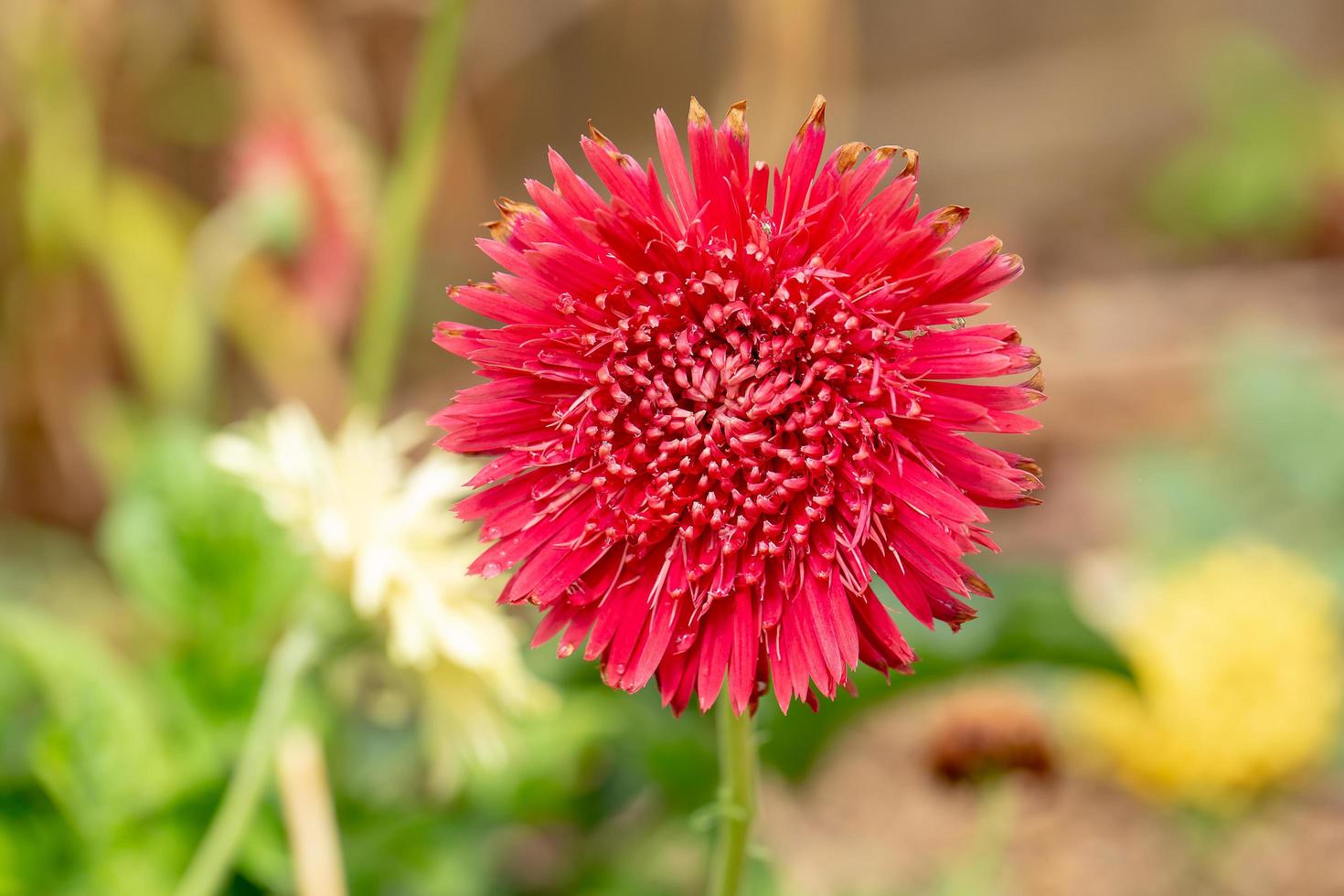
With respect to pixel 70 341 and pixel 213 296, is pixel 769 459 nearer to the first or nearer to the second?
pixel 213 296

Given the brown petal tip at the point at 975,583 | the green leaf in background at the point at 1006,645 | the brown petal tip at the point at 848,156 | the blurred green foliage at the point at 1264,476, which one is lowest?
the brown petal tip at the point at 975,583

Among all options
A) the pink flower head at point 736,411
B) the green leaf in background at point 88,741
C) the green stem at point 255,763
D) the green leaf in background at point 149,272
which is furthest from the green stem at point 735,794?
the green leaf in background at point 149,272

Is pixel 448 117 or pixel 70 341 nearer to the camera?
pixel 70 341

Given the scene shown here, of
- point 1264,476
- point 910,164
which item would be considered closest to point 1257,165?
point 1264,476

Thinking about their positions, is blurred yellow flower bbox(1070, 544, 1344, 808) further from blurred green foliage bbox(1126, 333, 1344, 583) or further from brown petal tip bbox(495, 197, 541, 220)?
brown petal tip bbox(495, 197, 541, 220)

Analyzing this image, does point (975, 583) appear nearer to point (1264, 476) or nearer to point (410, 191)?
point (410, 191)

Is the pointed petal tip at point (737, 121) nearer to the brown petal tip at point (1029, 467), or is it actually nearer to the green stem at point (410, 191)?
the brown petal tip at point (1029, 467)

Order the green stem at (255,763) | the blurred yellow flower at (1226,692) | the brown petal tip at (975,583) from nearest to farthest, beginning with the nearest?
the brown petal tip at (975,583)
the green stem at (255,763)
the blurred yellow flower at (1226,692)

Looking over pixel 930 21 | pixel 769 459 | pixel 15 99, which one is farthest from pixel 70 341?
pixel 930 21
